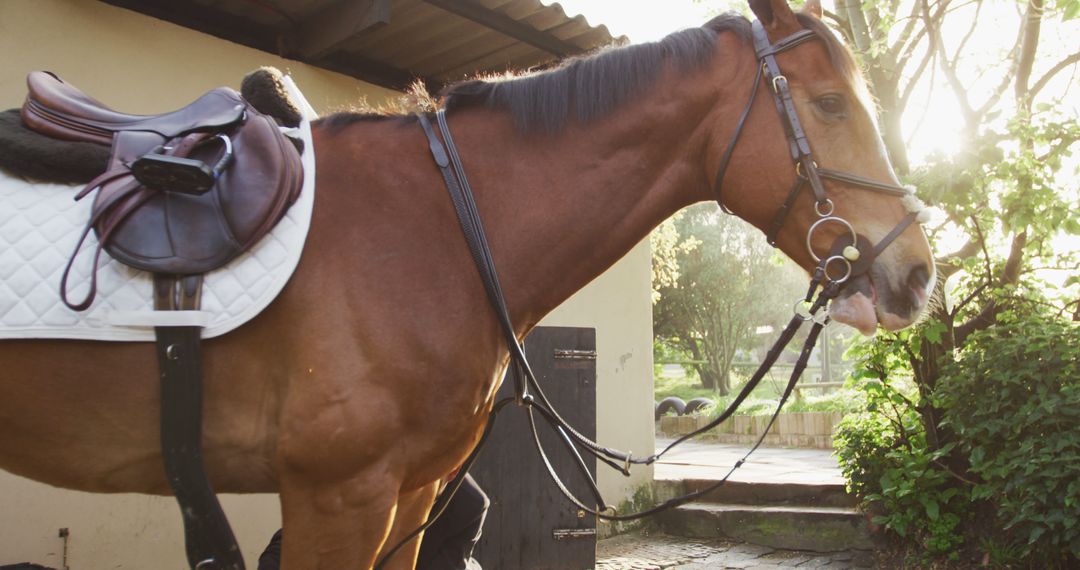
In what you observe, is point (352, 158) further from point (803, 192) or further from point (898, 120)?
point (898, 120)

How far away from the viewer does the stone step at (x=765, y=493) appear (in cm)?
643

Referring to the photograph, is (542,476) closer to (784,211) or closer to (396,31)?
(396,31)

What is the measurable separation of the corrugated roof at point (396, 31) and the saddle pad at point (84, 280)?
2.67m

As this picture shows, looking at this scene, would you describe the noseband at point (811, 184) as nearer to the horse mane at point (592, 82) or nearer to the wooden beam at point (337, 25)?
the horse mane at point (592, 82)

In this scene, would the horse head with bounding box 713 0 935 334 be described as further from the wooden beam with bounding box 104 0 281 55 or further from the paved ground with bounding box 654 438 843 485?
the paved ground with bounding box 654 438 843 485

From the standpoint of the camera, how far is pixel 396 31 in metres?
4.65

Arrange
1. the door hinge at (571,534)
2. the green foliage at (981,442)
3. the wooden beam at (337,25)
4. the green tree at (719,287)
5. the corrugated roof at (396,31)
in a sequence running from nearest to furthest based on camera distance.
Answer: the wooden beam at (337,25) < the green foliage at (981,442) < the corrugated roof at (396,31) < the door hinge at (571,534) < the green tree at (719,287)

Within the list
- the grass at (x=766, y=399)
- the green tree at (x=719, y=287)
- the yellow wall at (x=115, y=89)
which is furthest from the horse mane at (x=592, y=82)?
the green tree at (x=719, y=287)

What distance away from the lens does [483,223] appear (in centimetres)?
185

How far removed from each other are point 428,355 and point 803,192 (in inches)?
39.3

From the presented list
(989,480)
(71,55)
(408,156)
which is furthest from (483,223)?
(989,480)

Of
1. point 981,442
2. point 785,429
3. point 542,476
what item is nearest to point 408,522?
point 542,476

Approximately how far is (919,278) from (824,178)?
1.07ft

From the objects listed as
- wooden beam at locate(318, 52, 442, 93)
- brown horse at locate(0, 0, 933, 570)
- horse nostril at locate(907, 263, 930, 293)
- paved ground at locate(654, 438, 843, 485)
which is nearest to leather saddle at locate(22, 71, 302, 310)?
brown horse at locate(0, 0, 933, 570)
